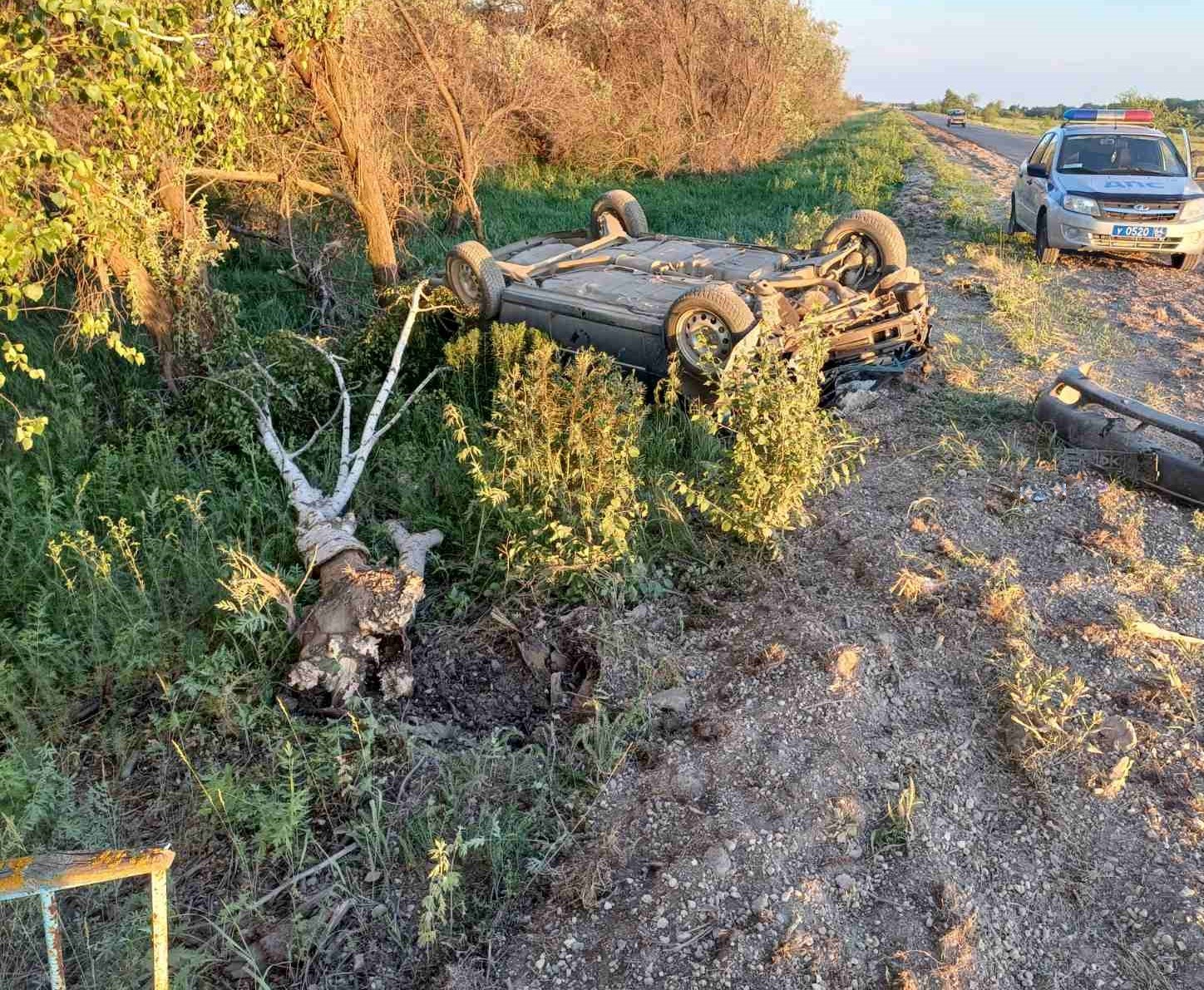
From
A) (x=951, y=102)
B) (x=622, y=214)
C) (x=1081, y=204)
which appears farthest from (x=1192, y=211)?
(x=951, y=102)

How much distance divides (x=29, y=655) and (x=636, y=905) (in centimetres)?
315

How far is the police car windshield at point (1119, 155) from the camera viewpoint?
10328 mm

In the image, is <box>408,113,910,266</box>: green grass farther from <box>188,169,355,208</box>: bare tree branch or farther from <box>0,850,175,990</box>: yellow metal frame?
<box>0,850,175,990</box>: yellow metal frame

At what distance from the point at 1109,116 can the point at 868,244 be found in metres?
6.48

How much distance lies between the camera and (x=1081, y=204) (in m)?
9.85

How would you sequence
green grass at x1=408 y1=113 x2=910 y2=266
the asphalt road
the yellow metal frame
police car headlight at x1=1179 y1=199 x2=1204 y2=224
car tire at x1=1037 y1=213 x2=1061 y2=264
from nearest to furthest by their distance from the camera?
1. the yellow metal frame
2. police car headlight at x1=1179 y1=199 x2=1204 y2=224
3. car tire at x1=1037 y1=213 x2=1061 y2=264
4. green grass at x1=408 y1=113 x2=910 y2=266
5. the asphalt road

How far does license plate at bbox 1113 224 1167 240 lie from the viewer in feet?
31.5

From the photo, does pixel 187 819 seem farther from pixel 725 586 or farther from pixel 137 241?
pixel 137 241

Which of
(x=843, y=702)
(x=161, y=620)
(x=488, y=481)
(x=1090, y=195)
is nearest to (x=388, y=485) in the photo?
(x=488, y=481)

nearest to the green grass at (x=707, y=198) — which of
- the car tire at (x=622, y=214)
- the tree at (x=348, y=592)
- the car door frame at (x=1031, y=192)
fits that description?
the car tire at (x=622, y=214)

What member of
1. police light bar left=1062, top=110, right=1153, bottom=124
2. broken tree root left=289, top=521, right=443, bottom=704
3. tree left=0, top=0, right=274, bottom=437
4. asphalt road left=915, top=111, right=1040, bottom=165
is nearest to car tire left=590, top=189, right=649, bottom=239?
tree left=0, top=0, right=274, bottom=437

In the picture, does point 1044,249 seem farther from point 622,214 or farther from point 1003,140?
point 1003,140

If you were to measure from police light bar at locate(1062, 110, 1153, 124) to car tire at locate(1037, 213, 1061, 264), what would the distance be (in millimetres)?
1574

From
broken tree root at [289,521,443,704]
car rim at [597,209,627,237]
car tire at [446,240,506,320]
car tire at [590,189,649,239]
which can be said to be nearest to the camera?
broken tree root at [289,521,443,704]
